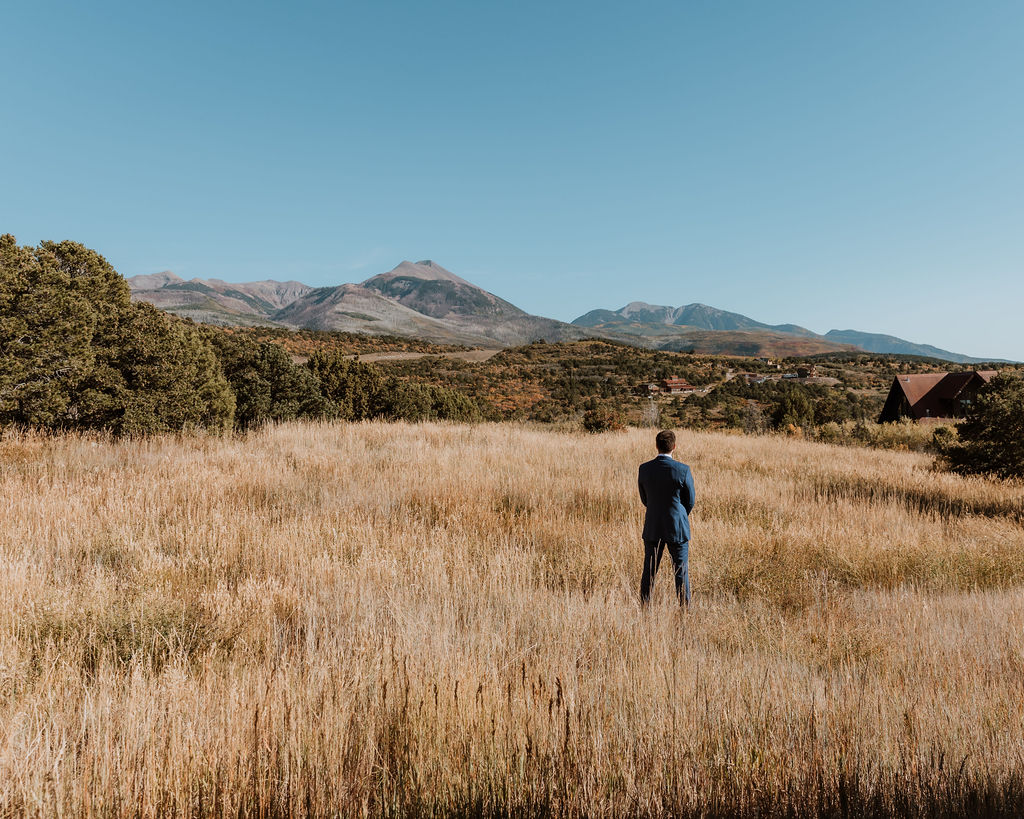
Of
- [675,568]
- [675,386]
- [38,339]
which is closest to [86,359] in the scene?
[38,339]

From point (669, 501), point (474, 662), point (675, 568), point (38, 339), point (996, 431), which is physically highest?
point (38, 339)

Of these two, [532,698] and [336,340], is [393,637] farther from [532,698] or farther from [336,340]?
[336,340]

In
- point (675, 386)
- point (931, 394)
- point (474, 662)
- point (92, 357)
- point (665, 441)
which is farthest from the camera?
point (675, 386)

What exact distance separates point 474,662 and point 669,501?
2504 millimetres

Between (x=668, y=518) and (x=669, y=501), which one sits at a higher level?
(x=669, y=501)

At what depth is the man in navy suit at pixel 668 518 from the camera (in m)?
4.42

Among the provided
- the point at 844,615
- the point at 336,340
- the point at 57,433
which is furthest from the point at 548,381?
the point at 844,615

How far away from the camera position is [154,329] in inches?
501

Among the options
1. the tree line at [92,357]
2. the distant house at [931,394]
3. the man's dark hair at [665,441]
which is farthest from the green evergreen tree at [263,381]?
the distant house at [931,394]

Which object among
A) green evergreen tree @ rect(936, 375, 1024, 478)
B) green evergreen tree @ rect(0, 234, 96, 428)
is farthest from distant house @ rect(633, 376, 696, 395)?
green evergreen tree @ rect(0, 234, 96, 428)

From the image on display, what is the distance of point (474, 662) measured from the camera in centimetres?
265

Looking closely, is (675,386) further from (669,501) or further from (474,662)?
(474,662)

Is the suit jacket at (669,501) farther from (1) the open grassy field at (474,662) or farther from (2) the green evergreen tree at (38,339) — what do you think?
(2) the green evergreen tree at (38,339)

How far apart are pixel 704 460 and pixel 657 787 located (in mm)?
11931
